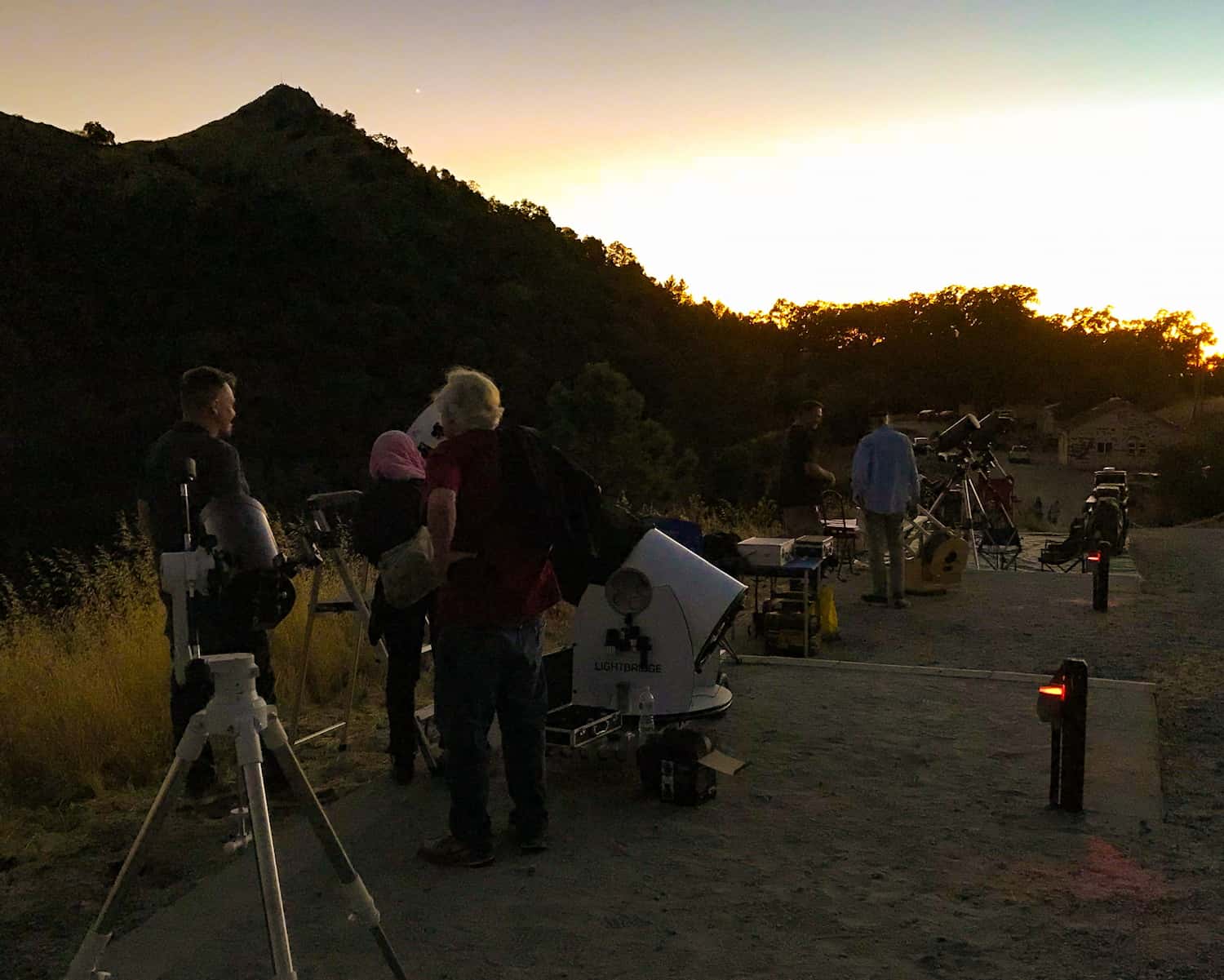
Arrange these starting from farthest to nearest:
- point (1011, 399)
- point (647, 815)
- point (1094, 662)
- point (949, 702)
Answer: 1. point (1011, 399)
2. point (1094, 662)
3. point (949, 702)
4. point (647, 815)

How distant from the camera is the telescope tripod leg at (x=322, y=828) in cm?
261

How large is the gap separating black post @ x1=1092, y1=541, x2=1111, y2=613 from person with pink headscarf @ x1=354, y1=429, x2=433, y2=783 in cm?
703

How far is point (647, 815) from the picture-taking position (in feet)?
14.7

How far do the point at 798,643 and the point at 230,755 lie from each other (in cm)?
421

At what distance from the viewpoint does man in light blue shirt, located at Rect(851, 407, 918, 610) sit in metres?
9.42

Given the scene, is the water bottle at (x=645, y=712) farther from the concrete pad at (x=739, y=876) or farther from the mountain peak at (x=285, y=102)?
the mountain peak at (x=285, y=102)

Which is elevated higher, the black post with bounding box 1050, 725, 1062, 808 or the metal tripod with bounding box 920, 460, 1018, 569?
the metal tripod with bounding box 920, 460, 1018, 569

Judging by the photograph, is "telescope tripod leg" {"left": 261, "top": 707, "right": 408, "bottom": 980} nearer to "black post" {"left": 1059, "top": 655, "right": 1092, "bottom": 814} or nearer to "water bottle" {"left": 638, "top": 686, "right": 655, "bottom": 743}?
"water bottle" {"left": 638, "top": 686, "right": 655, "bottom": 743}

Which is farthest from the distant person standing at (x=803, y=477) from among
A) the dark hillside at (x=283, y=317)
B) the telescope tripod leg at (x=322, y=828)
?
the dark hillside at (x=283, y=317)

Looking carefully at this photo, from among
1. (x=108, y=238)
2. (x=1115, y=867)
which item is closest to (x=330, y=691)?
(x=1115, y=867)

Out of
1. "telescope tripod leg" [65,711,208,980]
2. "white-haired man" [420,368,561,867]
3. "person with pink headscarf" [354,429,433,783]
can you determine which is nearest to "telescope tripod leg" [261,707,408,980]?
"telescope tripod leg" [65,711,208,980]

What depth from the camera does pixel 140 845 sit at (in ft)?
8.13

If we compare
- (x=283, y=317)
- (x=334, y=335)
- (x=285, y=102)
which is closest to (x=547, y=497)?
(x=334, y=335)

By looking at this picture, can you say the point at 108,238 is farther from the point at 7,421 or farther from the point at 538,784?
the point at 538,784
